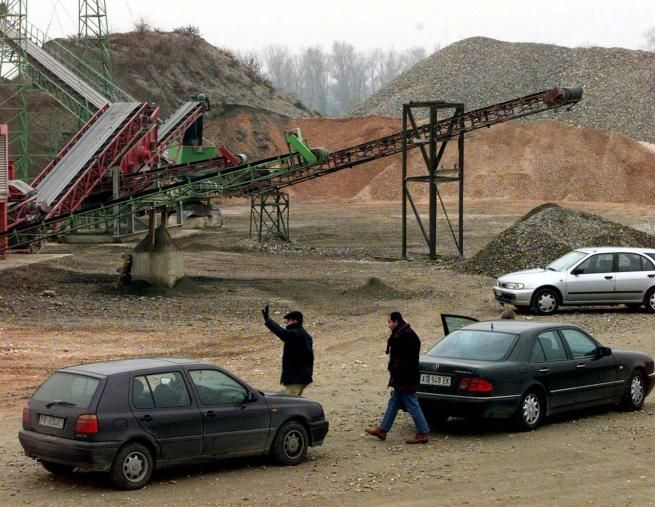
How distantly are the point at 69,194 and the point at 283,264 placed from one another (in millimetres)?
10436

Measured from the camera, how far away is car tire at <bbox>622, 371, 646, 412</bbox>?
1576 centimetres

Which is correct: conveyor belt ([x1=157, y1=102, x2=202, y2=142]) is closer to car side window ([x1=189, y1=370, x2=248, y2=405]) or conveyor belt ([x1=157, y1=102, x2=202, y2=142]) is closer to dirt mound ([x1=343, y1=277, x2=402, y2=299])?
dirt mound ([x1=343, y1=277, x2=402, y2=299])

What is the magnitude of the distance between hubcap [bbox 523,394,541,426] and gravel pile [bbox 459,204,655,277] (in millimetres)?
19453

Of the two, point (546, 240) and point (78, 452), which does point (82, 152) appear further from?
point (78, 452)

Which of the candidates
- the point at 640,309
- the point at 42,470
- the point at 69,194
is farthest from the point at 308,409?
the point at 69,194

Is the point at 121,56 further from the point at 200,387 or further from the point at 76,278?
the point at 200,387

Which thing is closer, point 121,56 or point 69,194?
point 69,194

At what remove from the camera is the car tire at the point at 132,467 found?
11.1m

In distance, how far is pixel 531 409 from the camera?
47.1ft

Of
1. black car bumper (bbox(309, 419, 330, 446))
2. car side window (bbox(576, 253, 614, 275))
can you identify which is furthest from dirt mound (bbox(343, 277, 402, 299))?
black car bumper (bbox(309, 419, 330, 446))

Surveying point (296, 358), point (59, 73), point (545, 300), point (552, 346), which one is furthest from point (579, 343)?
point (59, 73)

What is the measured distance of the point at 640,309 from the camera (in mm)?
27531

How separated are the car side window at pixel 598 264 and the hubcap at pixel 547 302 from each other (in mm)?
911

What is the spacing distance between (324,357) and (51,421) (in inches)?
415
